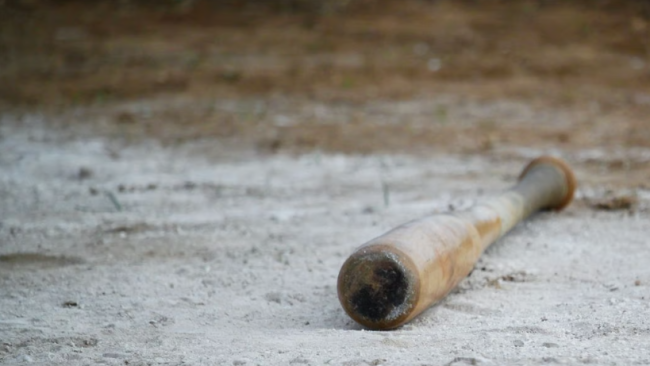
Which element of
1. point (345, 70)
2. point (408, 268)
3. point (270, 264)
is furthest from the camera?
point (345, 70)

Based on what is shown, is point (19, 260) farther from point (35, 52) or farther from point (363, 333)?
point (35, 52)

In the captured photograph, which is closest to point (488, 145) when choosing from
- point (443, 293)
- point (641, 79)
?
point (641, 79)

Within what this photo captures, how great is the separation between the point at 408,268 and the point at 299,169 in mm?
3123

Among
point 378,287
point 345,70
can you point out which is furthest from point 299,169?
point 345,70

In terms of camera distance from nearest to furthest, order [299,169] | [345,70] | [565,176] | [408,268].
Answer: [408,268] → [565,176] → [299,169] → [345,70]

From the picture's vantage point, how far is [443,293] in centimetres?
332

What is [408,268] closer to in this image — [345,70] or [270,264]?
[270,264]

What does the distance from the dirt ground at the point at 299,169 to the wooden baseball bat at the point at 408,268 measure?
8 cm

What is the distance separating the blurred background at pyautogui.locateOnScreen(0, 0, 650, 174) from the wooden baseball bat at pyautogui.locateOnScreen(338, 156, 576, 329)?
116 inches

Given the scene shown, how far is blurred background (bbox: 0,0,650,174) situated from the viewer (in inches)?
287

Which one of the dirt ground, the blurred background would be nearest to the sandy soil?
the dirt ground

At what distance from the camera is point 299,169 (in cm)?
607

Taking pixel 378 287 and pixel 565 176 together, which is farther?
pixel 565 176

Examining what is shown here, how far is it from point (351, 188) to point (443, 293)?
2.29 m
